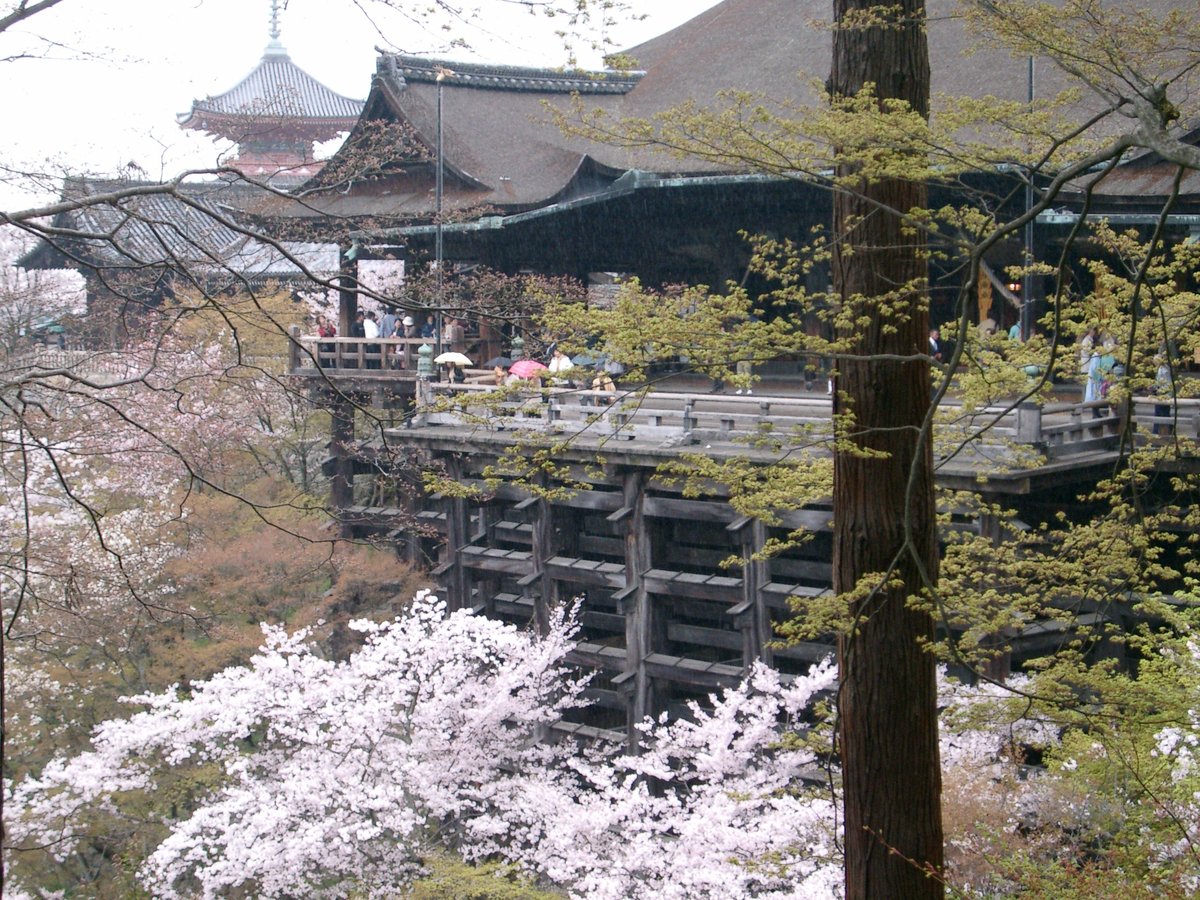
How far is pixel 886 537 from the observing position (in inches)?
194

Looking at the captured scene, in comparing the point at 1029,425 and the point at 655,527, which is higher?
the point at 1029,425

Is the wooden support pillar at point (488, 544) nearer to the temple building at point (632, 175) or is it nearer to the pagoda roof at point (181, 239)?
the temple building at point (632, 175)

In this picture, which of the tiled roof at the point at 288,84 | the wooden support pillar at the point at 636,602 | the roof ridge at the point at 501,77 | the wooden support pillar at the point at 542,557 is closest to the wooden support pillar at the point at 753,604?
the wooden support pillar at the point at 636,602

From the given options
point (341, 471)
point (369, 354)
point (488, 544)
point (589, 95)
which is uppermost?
point (589, 95)

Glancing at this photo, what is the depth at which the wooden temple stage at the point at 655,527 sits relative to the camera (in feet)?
39.9

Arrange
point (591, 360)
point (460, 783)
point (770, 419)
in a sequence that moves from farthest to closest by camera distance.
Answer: point (460, 783) → point (770, 419) → point (591, 360)

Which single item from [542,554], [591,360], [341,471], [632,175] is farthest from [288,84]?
[591,360]

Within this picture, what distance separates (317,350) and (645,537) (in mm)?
8643

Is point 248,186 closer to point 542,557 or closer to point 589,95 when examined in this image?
point 542,557

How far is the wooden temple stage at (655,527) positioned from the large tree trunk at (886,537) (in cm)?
513

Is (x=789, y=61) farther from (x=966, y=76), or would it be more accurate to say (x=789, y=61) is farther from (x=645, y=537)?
(x=645, y=537)

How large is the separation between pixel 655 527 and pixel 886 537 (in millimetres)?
10118

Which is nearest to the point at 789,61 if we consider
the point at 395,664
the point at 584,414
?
the point at 584,414

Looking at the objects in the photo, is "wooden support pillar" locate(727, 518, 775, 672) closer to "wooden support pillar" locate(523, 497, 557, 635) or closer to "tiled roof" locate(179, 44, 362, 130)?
"wooden support pillar" locate(523, 497, 557, 635)
